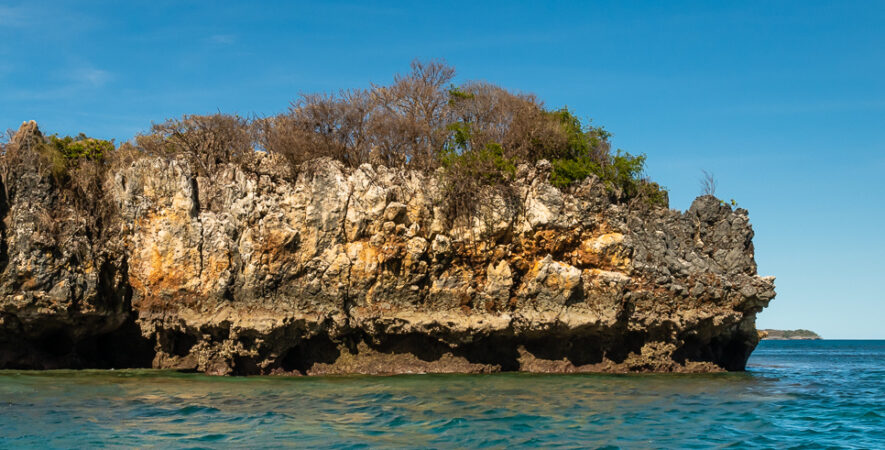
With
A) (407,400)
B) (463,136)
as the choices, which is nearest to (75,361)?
(407,400)

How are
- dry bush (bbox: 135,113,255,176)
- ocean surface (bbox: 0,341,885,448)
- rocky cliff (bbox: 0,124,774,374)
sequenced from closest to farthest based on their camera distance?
ocean surface (bbox: 0,341,885,448)
rocky cliff (bbox: 0,124,774,374)
dry bush (bbox: 135,113,255,176)

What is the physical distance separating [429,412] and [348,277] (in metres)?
7.08

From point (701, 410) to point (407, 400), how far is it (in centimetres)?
579

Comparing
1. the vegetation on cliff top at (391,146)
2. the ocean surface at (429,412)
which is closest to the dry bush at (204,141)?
the vegetation on cliff top at (391,146)

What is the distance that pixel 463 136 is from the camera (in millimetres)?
22328

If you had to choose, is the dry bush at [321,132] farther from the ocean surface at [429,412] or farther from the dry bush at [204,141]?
the ocean surface at [429,412]

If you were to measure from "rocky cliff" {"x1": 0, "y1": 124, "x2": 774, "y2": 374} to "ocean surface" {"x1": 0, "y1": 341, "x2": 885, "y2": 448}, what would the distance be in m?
1.60

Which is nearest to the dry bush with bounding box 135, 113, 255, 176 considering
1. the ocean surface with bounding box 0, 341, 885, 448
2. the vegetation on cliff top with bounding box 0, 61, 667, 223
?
the vegetation on cliff top with bounding box 0, 61, 667, 223

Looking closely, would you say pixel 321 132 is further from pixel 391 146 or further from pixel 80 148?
pixel 80 148

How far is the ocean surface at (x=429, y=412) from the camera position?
11102 mm

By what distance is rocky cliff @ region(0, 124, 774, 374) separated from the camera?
19453 millimetres

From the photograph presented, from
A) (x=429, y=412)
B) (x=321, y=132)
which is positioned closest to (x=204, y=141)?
(x=321, y=132)

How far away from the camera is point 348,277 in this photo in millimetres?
19609

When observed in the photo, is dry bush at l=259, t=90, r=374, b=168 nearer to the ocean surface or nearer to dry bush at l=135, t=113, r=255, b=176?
dry bush at l=135, t=113, r=255, b=176
